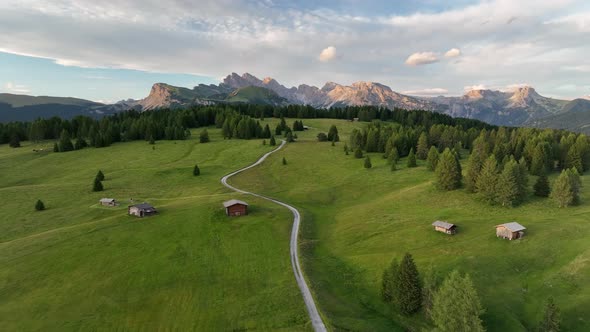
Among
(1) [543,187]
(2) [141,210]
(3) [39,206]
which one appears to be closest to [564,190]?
(1) [543,187]

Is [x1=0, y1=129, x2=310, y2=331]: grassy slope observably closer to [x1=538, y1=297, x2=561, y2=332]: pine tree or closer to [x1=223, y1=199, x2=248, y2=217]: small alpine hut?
[x1=223, y1=199, x2=248, y2=217]: small alpine hut

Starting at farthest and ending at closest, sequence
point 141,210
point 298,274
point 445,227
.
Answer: point 141,210, point 445,227, point 298,274

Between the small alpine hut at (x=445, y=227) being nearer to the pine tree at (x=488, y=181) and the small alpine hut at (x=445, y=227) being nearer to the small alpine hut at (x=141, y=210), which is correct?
the pine tree at (x=488, y=181)

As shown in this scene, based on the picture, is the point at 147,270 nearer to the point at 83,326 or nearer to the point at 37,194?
the point at 83,326

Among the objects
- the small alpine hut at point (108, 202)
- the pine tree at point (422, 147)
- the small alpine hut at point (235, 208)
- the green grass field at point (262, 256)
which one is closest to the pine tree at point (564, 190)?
the green grass field at point (262, 256)

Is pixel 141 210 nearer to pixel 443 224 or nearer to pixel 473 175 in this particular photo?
pixel 443 224

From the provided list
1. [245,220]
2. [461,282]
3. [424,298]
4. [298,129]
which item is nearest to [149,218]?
[245,220]
